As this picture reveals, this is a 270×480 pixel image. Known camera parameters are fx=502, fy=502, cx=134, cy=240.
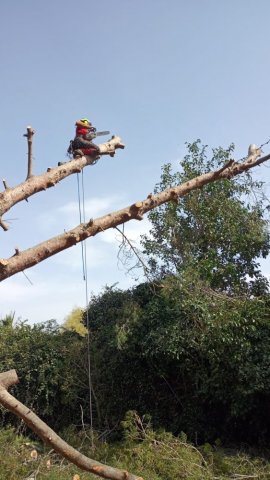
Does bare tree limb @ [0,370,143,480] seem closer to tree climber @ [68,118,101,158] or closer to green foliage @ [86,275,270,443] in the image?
tree climber @ [68,118,101,158]

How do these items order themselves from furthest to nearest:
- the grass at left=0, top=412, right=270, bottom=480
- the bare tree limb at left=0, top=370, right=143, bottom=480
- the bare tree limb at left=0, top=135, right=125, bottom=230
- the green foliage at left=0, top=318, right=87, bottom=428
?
the green foliage at left=0, top=318, right=87, bottom=428, the grass at left=0, top=412, right=270, bottom=480, the bare tree limb at left=0, top=135, right=125, bottom=230, the bare tree limb at left=0, top=370, right=143, bottom=480

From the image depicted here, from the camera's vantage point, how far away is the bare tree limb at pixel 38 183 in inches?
145

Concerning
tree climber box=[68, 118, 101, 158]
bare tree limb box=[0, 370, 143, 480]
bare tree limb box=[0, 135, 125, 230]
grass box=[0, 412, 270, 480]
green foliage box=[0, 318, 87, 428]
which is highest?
tree climber box=[68, 118, 101, 158]

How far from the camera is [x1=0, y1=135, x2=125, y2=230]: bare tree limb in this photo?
3684mm

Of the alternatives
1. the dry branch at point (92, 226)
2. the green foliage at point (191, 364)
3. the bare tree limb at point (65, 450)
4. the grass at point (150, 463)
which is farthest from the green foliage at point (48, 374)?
the bare tree limb at point (65, 450)

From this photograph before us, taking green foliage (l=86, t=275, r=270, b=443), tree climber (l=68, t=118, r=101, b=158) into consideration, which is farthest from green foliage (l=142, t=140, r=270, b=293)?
tree climber (l=68, t=118, r=101, b=158)

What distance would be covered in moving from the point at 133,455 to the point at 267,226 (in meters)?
6.21

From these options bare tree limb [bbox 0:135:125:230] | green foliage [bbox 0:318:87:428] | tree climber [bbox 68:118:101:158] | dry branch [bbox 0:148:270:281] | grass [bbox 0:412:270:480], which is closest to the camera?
dry branch [bbox 0:148:270:281]

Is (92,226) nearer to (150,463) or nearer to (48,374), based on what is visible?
(150,463)

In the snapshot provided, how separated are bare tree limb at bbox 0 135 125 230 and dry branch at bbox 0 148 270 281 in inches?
1.5

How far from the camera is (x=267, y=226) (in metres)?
11.1

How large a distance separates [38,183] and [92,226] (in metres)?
0.67

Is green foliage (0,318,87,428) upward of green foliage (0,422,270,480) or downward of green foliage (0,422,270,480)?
upward

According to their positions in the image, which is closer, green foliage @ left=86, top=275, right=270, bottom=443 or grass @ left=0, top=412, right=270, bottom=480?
grass @ left=0, top=412, right=270, bottom=480
